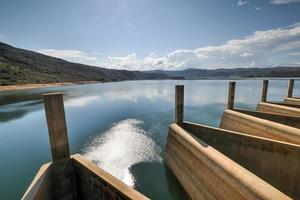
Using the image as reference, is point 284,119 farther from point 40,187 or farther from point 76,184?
point 40,187

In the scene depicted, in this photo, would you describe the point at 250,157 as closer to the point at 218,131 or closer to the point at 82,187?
the point at 218,131

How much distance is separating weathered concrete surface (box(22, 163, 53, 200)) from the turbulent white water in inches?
186

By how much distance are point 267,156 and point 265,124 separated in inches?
111

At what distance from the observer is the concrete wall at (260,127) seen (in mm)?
8557

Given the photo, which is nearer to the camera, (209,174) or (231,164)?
(231,164)

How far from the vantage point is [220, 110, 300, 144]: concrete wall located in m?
8.56

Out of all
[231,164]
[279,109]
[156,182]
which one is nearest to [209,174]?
[231,164]

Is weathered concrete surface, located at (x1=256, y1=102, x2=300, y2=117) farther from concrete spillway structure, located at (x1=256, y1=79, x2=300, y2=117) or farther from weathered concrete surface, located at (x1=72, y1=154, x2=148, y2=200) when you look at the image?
weathered concrete surface, located at (x1=72, y1=154, x2=148, y2=200)

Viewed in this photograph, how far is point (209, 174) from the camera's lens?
648cm

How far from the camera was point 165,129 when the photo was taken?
1814 cm

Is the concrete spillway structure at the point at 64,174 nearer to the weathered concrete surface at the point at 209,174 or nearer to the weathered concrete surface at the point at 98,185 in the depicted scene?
the weathered concrete surface at the point at 98,185

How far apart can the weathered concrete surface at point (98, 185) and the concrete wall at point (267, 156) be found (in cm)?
636

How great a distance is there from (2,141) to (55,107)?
14505 millimetres

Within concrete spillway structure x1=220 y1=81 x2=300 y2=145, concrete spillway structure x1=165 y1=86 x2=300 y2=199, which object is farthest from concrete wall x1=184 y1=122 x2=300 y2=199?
concrete spillway structure x1=220 y1=81 x2=300 y2=145
